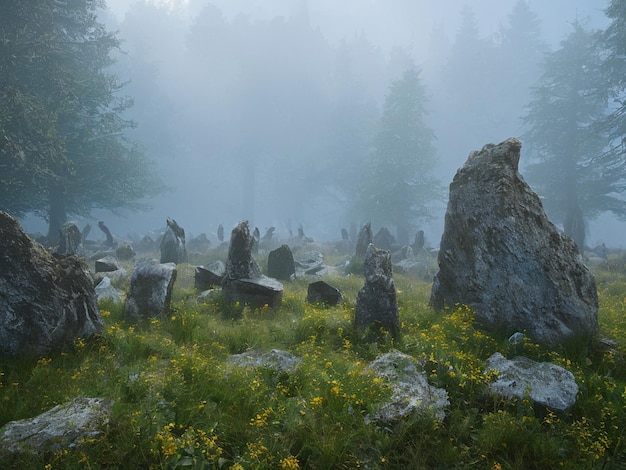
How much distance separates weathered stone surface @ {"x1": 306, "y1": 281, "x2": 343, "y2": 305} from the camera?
931cm

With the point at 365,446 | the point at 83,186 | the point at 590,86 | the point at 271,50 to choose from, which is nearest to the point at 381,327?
the point at 365,446

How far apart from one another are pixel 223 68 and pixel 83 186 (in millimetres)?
41430

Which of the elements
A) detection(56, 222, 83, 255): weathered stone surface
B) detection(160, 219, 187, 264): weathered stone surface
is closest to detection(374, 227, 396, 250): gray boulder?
detection(160, 219, 187, 264): weathered stone surface

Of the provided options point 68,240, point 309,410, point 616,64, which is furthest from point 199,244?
point 616,64

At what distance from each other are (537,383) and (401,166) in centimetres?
3304

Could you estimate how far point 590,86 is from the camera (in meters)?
26.9

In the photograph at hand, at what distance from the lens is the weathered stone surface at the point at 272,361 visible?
5016 mm

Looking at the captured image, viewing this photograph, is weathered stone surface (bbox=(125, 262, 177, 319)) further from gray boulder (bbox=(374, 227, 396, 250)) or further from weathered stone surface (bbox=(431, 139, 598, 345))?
gray boulder (bbox=(374, 227, 396, 250))

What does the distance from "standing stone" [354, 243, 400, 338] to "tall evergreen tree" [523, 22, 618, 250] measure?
2530 centimetres

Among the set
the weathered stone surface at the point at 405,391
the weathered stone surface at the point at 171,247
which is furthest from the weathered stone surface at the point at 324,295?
the weathered stone surface at the point at 171,247

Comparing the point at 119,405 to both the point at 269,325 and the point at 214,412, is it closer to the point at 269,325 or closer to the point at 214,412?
the point at 214,412

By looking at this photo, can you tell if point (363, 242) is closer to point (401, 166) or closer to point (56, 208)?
point (401, 166)

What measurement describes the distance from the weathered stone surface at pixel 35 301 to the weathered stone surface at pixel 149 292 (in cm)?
148

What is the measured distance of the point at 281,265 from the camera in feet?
45.9
